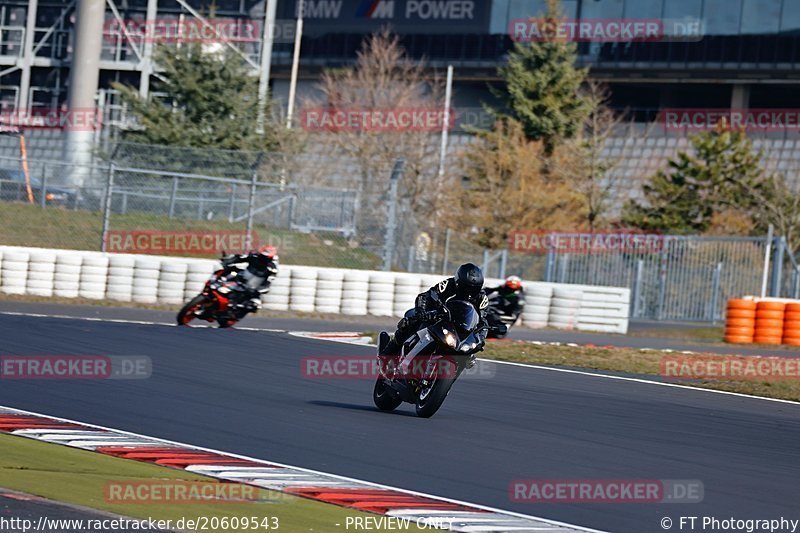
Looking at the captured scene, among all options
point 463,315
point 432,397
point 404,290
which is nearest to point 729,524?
point 463,315

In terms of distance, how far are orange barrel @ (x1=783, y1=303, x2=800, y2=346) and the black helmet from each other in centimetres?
1739

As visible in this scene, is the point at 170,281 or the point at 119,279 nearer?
the point at 119,279

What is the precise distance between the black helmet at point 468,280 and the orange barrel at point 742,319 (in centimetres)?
1714

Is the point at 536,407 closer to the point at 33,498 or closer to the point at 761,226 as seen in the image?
the point at 33,498

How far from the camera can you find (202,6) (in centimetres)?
5094

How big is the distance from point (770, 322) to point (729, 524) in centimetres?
2022

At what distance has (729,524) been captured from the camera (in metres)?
7.86

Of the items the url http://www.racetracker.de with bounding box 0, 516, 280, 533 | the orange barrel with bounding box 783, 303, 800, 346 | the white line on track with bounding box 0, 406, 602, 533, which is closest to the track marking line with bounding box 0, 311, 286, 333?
the white line on track with bounding box 0, 406, 602, 533

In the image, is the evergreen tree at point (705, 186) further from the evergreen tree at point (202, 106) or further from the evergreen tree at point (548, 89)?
the evergreen tree at point (202, 106)

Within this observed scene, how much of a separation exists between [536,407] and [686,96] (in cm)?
4397

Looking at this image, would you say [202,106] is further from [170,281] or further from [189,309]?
[189,309]

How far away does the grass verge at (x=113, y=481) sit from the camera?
285 inches

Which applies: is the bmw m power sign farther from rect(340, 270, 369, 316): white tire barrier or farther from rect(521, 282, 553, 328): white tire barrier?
rect(340, 270, 369, 316): white tire barrier

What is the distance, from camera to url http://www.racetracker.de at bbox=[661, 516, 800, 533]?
7.74 metres
